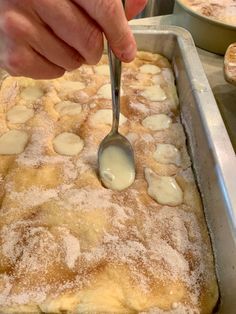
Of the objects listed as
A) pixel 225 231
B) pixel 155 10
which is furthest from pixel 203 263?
pixel 155 10

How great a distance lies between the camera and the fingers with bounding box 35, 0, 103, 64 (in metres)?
0.57

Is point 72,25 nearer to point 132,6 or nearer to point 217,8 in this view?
point 132,6

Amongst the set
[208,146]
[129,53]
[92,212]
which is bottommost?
[92,212]

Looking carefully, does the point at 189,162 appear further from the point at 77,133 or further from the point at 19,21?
the point at 19,21

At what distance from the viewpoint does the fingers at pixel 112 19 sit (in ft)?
1.83

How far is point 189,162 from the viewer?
2.97ft

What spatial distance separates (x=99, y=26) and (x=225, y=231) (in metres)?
0.39

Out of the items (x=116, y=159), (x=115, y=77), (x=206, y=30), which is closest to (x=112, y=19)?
(x=115, y=77)

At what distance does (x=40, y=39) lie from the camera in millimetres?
616

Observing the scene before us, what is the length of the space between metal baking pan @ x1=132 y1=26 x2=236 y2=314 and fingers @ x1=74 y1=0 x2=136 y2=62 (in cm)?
29

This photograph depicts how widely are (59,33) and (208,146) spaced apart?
0.38 m

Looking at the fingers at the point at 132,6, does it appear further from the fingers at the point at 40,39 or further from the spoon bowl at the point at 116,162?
the spoon bowl at the point at 116,162

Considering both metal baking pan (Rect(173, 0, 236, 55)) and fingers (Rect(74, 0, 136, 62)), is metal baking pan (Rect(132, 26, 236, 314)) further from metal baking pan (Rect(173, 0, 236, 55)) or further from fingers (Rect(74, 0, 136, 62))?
fingers (Rect(74, 0, 136, 62))

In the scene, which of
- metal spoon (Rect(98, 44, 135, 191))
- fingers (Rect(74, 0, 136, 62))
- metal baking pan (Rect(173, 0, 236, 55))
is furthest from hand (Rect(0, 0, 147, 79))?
metal baking pan (Rect(173, 0, 236, 55))
